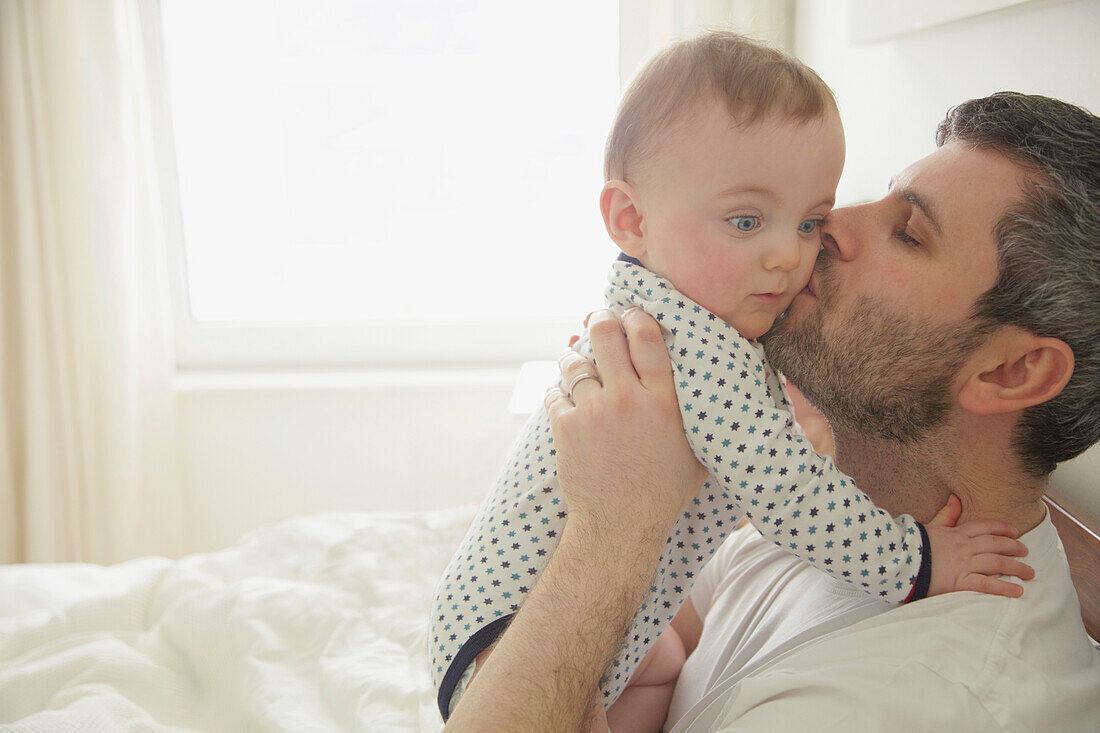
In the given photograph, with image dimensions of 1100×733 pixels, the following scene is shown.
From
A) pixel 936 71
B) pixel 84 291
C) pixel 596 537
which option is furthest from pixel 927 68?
pixel 84 291

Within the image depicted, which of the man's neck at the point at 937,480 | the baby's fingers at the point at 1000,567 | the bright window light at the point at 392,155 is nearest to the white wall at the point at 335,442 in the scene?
the bright window light at the point at 392,155

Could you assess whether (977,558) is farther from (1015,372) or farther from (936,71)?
(936,71)

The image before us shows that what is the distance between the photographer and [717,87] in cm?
103

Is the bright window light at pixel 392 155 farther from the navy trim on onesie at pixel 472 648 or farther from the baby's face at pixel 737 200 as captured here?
the navy trim on onesie at pixel 472 648

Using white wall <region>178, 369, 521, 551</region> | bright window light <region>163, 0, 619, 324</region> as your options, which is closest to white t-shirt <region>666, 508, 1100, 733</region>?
white wall <region>178, 369, 521, 551</region>

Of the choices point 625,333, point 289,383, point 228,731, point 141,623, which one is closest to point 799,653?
point 625,333

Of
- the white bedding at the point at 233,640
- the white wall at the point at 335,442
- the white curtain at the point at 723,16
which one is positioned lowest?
the white wall at the point at 335,442

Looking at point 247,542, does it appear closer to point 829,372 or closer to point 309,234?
point 829,372

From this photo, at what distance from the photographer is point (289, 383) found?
3.03 m

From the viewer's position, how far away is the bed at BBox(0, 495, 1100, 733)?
128 cm

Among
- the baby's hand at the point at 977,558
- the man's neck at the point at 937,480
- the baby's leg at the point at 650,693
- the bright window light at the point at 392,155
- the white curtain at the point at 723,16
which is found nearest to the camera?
the baby's hand at the point at 977,558

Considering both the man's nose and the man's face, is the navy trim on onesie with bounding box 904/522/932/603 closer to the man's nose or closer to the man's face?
the man's face

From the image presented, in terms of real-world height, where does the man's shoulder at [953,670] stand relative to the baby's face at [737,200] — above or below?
below

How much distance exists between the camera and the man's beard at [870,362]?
1.08 m
